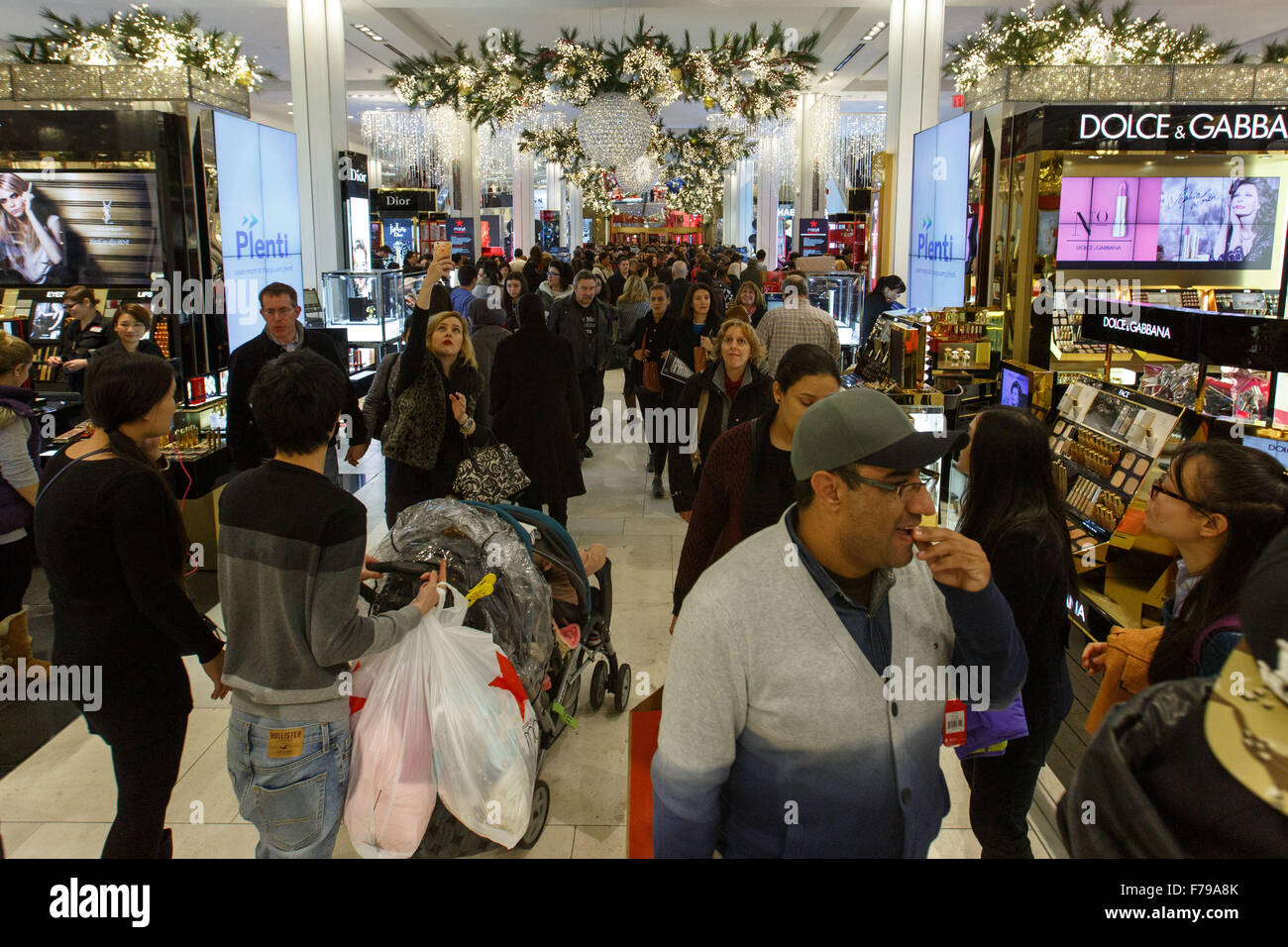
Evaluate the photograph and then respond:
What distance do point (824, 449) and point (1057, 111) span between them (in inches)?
277

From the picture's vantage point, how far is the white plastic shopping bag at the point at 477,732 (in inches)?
101

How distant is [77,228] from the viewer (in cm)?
770

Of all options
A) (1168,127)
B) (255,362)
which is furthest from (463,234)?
(255,362)

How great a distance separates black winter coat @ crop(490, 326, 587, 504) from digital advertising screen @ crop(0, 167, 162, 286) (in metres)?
3.96

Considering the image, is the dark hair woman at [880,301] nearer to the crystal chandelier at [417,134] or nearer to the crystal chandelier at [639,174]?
the crystal chandelier at [639,174]

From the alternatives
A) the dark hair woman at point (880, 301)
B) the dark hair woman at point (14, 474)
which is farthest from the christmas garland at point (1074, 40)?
the dark hair woman at point (14, 474)

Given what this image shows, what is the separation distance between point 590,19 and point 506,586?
13.1 m

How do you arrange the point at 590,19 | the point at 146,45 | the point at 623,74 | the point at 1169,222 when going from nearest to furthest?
the point at 1169,222 < the point at 146,45 < the point at 623,74 < the point at 590,19

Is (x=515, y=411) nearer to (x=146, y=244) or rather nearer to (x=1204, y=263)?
(x=146, y=244)

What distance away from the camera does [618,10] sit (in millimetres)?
12758

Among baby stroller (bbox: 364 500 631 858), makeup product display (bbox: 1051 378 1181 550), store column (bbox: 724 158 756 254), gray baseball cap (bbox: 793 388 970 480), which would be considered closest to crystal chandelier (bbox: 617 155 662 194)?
makeup product display (bbox: 1051 378 1181 550)

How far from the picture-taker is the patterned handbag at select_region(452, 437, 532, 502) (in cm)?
427

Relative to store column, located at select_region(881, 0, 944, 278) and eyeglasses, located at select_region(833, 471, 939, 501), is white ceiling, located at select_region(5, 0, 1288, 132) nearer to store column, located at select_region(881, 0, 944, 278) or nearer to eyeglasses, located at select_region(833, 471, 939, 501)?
store column, located at select_region(881, 0, 944, 278)

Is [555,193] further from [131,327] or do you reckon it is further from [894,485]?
[894,485]
